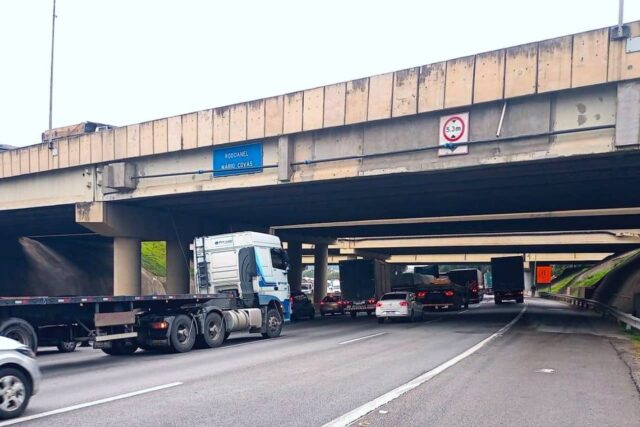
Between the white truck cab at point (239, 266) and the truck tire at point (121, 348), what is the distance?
417 cm

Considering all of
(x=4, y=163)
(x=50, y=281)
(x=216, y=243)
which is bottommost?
(x=50, y=281)

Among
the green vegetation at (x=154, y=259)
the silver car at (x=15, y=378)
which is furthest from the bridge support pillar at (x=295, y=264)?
the silver car at (x=15, y=378)

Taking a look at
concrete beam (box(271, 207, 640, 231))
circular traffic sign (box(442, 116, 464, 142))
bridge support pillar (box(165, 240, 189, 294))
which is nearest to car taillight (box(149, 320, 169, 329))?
circular traffic sign (box(442, 116, 464, 142))

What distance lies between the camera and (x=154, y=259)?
5775 centimetres

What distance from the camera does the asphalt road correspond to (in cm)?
780

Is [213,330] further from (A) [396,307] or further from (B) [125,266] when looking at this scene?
(B) [125,266]

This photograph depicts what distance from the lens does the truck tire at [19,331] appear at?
11.4 meters

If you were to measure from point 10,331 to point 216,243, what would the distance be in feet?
30.7

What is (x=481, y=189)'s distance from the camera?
23.1 meters

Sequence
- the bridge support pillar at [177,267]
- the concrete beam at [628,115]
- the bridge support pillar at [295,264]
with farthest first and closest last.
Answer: the bridge support pillar at [295,264], the bridge support pillar at [177,267], the concrete beam at [628,115]

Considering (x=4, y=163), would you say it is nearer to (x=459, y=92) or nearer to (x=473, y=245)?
(x=459, y=92)

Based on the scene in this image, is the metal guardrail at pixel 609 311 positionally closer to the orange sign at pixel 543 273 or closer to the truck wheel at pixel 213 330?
the truck wheel at pixel 213 330

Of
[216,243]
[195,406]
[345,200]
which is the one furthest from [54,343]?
[345,200]

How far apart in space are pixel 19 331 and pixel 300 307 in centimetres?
2199
